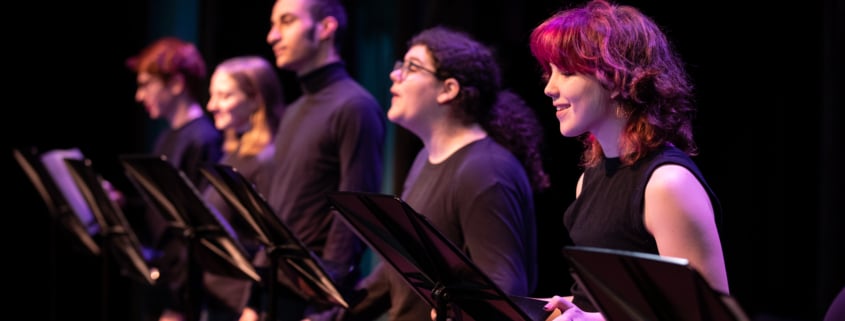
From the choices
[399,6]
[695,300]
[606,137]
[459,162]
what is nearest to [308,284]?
[459,162]

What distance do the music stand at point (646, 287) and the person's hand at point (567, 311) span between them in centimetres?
38

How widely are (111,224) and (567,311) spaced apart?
3.06m

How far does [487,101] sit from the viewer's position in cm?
344

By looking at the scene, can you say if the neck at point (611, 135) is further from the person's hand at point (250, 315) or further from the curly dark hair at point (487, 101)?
the person's hand at point (250, 315)

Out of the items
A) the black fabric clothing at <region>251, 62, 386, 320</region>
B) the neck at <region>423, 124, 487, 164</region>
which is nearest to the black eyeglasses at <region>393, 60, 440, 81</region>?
the neck at <region>423, 124, 487, 164</region>

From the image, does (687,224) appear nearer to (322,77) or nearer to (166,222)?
(322,77)

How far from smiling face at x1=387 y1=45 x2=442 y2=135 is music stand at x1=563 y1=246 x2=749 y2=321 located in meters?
1.72

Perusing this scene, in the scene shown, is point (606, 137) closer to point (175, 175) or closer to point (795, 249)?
point (795, 249)

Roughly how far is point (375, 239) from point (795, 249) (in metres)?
1.65

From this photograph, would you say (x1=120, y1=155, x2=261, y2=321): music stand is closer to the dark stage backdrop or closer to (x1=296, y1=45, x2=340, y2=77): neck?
(x1=296, y1=45, x2=340, y2=77): neck

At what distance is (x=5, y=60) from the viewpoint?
23.3 feet

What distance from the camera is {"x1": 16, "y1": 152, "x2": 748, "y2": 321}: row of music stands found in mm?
1572

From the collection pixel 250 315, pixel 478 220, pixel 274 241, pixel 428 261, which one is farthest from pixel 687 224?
pixel 250 315

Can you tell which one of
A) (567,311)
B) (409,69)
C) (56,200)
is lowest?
(56,200)
